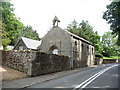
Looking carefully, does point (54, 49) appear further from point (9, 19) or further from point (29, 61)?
point (29, 61)

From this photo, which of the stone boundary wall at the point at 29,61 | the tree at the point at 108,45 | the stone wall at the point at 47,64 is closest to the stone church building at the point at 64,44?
the stone wall at the point at 47,64

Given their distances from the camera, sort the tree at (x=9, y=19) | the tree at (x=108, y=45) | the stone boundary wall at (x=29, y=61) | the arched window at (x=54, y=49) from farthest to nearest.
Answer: the tree at (x=108, y=45) → the arched window at (x=54, y=49) → the tree at (x=9, y=19) → the stone boundary wall at (x=29, y=61)

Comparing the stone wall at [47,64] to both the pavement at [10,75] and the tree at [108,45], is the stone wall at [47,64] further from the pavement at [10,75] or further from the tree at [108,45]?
the tree at [108,45]

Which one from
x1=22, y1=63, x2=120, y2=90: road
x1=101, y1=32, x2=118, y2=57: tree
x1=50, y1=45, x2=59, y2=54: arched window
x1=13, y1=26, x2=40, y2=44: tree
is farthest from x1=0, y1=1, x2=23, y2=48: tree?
x1=101, y1=32, x2=118, y2=57: tree

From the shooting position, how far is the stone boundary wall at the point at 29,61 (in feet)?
49.4

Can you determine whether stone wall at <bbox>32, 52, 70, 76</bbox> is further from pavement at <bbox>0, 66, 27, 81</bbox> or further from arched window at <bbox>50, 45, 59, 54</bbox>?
arched window at <bbox>50, 45, 59, 54</bbox>

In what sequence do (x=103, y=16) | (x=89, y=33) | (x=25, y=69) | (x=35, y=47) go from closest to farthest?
(x=25, y=69), (x=103, y=16), (x=35, y=47), (x=89, y=33)

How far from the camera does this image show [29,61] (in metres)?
15.0

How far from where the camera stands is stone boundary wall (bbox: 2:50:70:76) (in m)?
15.1

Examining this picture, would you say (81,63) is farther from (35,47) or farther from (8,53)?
(8,53)

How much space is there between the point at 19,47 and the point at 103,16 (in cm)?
2493

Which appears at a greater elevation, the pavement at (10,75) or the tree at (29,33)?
the tree at (29,33)

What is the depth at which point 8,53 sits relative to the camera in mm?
16922

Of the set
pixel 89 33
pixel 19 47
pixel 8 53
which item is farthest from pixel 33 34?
pixel 8 53
